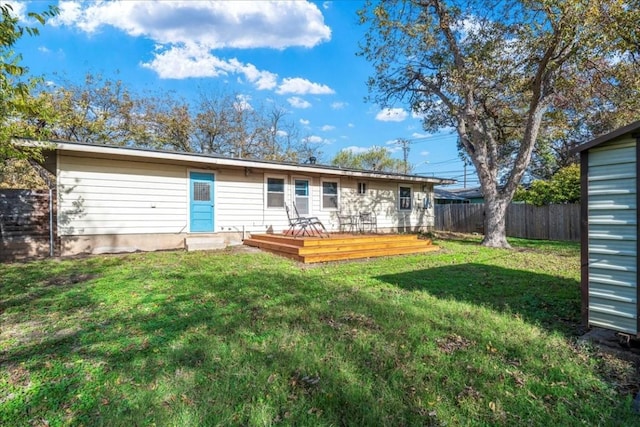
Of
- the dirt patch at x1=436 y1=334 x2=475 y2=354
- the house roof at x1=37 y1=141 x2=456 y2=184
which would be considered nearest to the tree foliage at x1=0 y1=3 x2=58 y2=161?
the house roof at x1=37 y1=141 x2=456 y2=184

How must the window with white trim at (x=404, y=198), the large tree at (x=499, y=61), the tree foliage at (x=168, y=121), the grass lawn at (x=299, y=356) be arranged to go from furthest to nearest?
the tree foliage at (x=168, y=121) → the window with white trim at (x=404, y=198) → the large tree at (x=499, y=61) → the grass lawn at (x=299, y=356)

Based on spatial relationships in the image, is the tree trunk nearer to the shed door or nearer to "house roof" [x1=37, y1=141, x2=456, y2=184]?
"house roof" [x1=37, y1=141, x2=456, y2=184]

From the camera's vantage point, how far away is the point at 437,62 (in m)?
10.6

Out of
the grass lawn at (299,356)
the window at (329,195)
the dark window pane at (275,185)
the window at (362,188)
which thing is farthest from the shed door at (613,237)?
the window at (362,188)

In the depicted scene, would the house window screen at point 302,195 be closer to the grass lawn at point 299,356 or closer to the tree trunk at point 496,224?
the grass lawn at point 299,356

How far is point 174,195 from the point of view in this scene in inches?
345

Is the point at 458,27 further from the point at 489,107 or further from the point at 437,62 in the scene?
the point at 489,107

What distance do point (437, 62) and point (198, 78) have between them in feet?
46.9

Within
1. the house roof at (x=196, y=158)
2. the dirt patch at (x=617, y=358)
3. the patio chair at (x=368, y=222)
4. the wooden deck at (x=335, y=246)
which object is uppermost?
the house roof at (x=196, y=158)

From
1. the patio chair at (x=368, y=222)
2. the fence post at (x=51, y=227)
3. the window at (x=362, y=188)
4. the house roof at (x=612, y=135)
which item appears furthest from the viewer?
the window at (x=362, y=188)

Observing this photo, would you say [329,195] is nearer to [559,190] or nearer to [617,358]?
[617,358]

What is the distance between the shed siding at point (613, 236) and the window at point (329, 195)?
8.55 meters

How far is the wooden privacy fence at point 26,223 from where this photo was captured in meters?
7.08

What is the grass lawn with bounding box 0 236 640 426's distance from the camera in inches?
77.2
